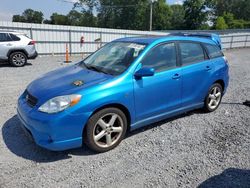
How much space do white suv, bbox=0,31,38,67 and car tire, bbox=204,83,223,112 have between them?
8.86 m

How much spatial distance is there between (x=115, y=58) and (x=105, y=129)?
131 centimetres

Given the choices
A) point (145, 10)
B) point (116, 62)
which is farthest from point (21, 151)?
point (145, 10)

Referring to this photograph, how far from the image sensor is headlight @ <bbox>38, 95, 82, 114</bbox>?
3160 millimetres

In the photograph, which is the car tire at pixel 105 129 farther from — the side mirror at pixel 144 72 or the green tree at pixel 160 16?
the green tree at pixel 160 16

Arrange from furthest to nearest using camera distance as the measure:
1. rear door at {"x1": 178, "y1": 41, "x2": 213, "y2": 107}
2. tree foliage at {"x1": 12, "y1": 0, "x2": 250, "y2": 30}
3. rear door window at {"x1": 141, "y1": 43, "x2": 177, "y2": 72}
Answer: tree foliage at {"x1": 12, "y1": 0, "x2": 250, "y2": 30}
rear door at {"x1": 178, "y1": 41, "x2": 213, "y2": 107}
rear door window at {"x1": 141, "y1": 43, "x2": 177, "y2": 72}

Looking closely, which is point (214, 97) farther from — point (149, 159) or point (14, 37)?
point (14, 37)

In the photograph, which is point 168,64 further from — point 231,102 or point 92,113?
point 231,102

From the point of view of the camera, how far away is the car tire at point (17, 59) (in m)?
10.6

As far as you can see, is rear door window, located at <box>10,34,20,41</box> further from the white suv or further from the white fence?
the white fence

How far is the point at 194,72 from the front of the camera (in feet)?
15.0

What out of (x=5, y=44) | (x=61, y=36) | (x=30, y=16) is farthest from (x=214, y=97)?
(x=30, y=16)

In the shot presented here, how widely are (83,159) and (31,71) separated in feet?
24.4

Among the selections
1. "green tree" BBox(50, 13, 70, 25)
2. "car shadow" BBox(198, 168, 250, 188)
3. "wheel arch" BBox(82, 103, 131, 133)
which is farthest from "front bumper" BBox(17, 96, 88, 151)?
"green tree" BBox(50, 13, 70, 25)

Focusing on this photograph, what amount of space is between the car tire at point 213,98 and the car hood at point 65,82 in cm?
254
